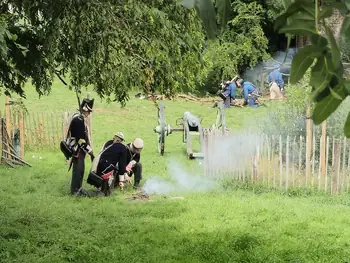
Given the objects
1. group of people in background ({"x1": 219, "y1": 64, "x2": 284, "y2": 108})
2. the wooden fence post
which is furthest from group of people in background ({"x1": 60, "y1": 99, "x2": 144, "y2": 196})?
group of people in background ({"x1": 219, "y1": 64, "x2": 284, "y2": 108})

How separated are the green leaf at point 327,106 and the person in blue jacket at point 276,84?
68.8 feet

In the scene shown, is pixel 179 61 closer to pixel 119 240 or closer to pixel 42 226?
Answer: pixel 119 240

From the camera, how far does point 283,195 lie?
31.9ft

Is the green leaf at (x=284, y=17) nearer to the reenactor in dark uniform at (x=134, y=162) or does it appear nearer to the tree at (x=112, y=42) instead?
the tree at (x=112, y=42)

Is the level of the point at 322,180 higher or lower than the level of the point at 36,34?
lower

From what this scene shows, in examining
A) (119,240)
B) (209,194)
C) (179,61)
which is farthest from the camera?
(209,194)

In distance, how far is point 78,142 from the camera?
31.0ft

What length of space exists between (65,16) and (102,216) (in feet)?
11.9

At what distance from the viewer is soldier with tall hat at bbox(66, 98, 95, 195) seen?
9.35 meters

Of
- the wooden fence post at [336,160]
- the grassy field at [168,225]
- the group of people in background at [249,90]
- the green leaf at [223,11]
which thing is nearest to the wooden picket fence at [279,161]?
the wooden fence post at [336,160]

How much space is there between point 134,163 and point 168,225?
106 inches

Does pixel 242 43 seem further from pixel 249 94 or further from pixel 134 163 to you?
pixel 134 163

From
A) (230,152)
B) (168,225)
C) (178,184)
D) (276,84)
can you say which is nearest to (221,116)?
(230,152)

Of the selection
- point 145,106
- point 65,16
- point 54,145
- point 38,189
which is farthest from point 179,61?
point 145,106
